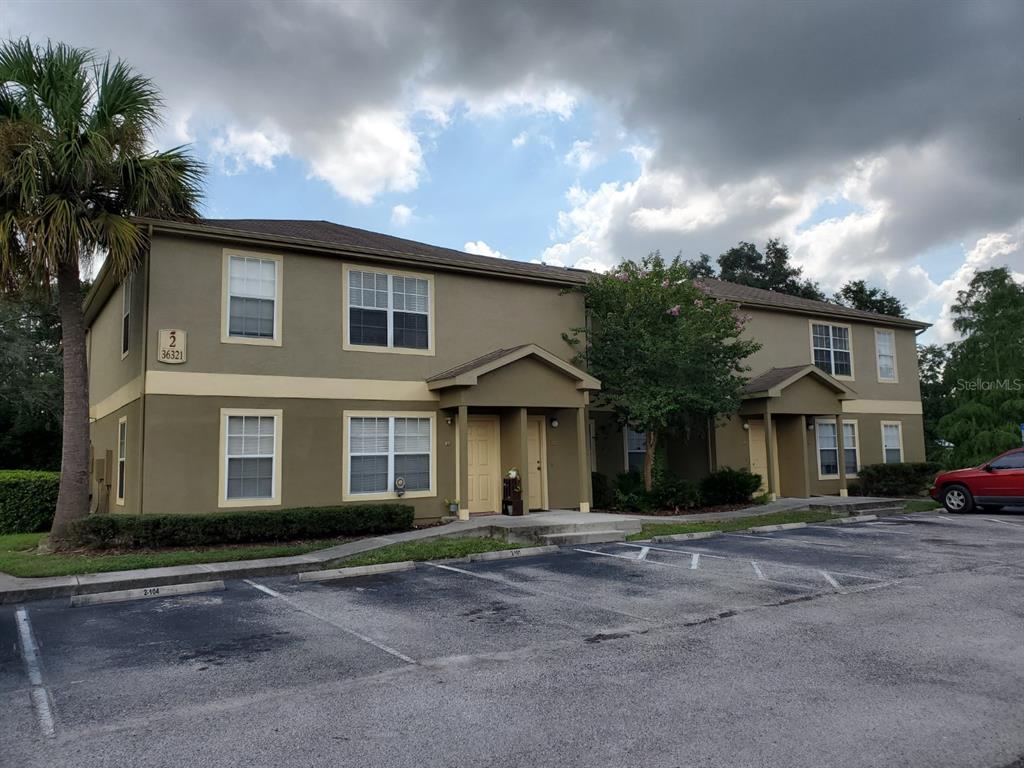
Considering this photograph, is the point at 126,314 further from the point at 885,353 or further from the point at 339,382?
the point at 885,353

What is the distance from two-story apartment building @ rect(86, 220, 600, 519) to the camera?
512 inches

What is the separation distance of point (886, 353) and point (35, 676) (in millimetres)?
24672

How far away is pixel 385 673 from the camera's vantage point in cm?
547

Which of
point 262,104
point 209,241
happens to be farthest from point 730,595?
point 262,104

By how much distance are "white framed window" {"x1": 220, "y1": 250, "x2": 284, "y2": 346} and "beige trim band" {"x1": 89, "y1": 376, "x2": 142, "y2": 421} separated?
2.02m

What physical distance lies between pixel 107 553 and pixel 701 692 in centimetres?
1010

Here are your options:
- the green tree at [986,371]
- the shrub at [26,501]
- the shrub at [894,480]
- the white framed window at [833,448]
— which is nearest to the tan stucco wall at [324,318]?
the shrub at [26,501]

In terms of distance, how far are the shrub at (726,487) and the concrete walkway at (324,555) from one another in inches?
31.6

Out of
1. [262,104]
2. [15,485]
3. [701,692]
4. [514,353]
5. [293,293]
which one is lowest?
[701,692]

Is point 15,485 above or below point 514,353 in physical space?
below

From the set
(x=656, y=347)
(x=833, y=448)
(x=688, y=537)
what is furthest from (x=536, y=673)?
(x=833, y=448)

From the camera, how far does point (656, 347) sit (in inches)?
655

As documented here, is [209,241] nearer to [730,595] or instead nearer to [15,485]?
[15,485]

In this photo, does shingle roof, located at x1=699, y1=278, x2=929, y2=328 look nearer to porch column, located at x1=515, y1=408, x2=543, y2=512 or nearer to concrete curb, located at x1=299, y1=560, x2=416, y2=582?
porch column, located at x1=515, y1=408, x2=543, y2=512
